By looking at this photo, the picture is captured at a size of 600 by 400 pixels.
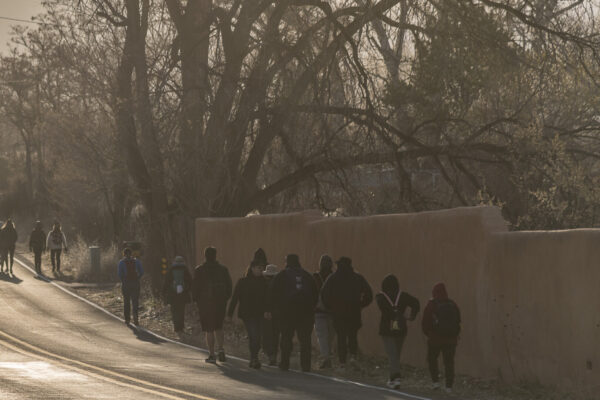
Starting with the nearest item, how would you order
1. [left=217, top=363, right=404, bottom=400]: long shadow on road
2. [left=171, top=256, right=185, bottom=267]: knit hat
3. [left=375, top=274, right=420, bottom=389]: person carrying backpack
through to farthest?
[left=217, top=363, right=404, bottom=400]: long shadow on road < [left=375, top=274, right=420, bottom=389]: person carrying backpack < [left=171, top=256, right=185, bottom=267]: knit hat

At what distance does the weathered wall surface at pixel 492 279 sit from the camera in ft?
42.4

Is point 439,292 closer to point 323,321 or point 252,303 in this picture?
point 323,321

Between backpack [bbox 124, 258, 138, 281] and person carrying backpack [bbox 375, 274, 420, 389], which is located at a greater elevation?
backpack [bbox 124, 258, 138, 281]

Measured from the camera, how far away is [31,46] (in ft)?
165

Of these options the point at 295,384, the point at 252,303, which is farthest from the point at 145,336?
the point at 295,384

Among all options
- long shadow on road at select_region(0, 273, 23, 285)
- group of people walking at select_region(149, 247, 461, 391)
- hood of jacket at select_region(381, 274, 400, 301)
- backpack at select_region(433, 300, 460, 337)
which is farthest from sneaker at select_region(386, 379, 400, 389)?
long shadow on road at select_region(0, 273, 23, 285)

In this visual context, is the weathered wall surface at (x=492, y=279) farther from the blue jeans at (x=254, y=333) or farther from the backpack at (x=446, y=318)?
the blue jeans at (x=254, y=333)

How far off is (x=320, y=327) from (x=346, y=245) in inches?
82.1

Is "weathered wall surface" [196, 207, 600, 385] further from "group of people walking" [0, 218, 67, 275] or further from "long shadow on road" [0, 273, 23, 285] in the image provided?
"group of people walking" [0, 218, 67, 275]

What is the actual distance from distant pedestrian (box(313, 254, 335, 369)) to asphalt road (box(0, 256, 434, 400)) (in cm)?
87

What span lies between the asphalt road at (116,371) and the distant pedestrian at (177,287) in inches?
29.1

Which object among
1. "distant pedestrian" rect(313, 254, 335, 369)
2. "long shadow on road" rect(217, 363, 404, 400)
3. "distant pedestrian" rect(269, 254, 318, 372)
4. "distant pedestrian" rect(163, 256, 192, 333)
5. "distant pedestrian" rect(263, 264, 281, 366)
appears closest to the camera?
"long shadow on road" rect(217, 363, 404, 400)

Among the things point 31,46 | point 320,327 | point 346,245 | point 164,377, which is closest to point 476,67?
point 346,245

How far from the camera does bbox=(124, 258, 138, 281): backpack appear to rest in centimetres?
2336
